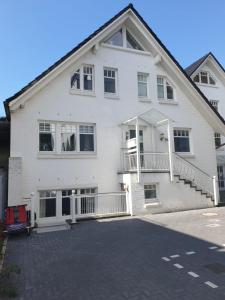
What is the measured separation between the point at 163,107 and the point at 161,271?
12.2 meters

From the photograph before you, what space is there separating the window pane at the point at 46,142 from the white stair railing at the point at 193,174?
23.3 ft

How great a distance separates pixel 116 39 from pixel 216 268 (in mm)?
13849

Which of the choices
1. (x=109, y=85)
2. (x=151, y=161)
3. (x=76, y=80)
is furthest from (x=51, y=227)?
(x=109, y=85)

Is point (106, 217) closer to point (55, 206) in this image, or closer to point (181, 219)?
point (55, 206)

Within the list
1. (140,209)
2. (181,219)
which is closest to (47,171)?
(140,209)

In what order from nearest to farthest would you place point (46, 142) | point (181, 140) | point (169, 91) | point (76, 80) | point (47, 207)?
point (47, 207), point (46, 142), point (76, 80), point (181, 140), point (169, 91)

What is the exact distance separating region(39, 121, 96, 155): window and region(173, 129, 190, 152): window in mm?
5422

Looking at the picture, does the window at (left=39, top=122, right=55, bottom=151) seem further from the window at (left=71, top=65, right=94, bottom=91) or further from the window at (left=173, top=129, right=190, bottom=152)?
the window at (left=173, top=129, right=190, bottom=152)

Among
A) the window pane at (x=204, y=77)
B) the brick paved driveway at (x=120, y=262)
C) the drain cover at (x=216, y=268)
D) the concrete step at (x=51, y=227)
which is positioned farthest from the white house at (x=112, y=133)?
the drain cover at (x=216, y=268)

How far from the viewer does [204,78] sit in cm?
2258

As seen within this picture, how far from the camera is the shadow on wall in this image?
193 inches

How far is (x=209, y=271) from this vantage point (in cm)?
561

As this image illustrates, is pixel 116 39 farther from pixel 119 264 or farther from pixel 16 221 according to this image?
pixel 119 264

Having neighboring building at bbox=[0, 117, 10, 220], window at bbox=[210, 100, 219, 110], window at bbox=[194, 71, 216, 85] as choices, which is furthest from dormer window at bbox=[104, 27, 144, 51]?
window at bbox=[210, 100, 219, 110]
